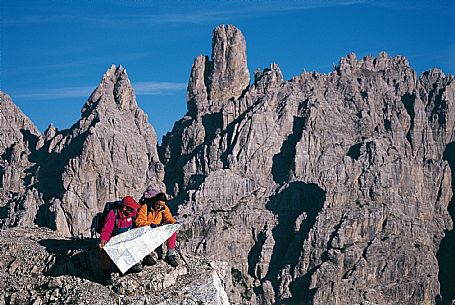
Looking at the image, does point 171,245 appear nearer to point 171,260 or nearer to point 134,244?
point 171,260

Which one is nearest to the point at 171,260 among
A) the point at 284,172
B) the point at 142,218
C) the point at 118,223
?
the point at 142,218

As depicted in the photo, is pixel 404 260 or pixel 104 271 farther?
pixel 404 260

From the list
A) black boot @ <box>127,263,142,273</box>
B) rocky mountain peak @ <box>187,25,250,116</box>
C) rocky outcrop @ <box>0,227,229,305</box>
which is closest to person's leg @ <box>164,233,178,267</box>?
rocky outcrop @ <box>0,227,229,305</box>

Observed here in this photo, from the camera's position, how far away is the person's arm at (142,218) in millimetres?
32562

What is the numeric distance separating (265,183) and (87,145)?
32.2m

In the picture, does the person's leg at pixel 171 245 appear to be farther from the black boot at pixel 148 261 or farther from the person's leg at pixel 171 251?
the black boot at pixel 148 261

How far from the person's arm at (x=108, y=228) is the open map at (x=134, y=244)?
25cm

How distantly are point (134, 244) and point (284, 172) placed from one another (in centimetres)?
13034

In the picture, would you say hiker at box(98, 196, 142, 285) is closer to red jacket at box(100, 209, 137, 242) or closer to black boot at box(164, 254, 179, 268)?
red jacket at box(100, 209, 137, 242)

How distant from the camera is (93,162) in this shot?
496 ft

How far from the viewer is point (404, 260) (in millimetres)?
142000

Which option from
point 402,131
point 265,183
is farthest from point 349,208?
point 402,131

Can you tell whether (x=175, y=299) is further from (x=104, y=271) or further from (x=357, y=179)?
(x=357, y=179)

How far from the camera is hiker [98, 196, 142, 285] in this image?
102ft
